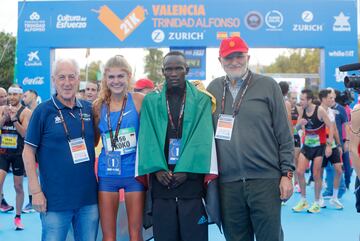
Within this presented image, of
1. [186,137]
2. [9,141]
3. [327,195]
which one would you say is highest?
[186,137]

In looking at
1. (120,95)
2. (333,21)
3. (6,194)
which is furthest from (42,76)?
(120,95)

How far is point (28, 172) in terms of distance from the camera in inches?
124

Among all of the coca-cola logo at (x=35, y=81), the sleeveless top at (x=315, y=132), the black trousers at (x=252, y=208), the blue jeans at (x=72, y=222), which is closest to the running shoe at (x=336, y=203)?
the sleeveless top at (x=315, y=132)

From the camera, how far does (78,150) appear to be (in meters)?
3.16

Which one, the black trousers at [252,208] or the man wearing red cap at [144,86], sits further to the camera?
the man wearing red cap at [144,86]

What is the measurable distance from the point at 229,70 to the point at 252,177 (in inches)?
31.8

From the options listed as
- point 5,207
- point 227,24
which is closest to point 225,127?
point 5,207

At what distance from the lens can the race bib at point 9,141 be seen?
6.17m

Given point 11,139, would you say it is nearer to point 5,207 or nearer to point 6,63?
point 5,207

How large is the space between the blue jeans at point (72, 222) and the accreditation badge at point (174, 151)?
69 cm

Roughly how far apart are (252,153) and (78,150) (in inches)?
49.0

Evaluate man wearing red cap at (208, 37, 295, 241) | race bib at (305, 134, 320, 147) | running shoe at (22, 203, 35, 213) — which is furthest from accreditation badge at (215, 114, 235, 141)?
running shoe at (22, 203, 35, 213)

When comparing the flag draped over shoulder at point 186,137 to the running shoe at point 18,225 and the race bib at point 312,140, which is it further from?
the race bib at point 312,140

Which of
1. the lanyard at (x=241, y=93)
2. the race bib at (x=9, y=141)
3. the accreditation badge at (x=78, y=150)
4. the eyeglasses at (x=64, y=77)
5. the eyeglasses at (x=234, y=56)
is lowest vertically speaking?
the race bib at (x=9, y=141)
